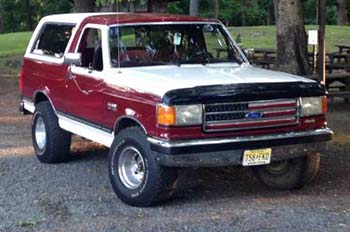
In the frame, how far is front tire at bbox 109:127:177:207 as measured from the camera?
256 inches

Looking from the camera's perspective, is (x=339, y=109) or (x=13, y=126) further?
(x=339, y=109)

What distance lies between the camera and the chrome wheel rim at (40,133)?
9094mm

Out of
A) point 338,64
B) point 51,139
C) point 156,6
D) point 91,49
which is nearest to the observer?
point 91,49

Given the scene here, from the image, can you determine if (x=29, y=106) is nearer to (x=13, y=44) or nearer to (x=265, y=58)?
(x=265, y=58)

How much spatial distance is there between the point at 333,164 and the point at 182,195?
7.97 feet

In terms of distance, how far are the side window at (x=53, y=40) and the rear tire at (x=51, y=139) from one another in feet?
2.32

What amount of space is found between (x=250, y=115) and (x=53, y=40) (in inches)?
145

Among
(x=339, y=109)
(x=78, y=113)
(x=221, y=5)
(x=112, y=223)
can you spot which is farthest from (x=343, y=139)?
(x=221, y=5)

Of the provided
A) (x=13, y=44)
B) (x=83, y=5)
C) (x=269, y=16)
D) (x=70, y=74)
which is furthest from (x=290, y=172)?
(x=269, y=16)

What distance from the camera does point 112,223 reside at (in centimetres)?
621

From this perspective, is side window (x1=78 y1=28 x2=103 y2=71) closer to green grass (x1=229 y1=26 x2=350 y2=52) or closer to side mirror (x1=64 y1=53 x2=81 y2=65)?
side mirror (x1=64 y1=53 x2=81 y2=65)

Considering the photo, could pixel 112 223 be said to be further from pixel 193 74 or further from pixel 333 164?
pixel 333 164

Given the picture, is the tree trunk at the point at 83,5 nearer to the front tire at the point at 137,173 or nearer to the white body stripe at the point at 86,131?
the white body stripe at the point at 86,131

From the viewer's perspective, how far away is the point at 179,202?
695cm
